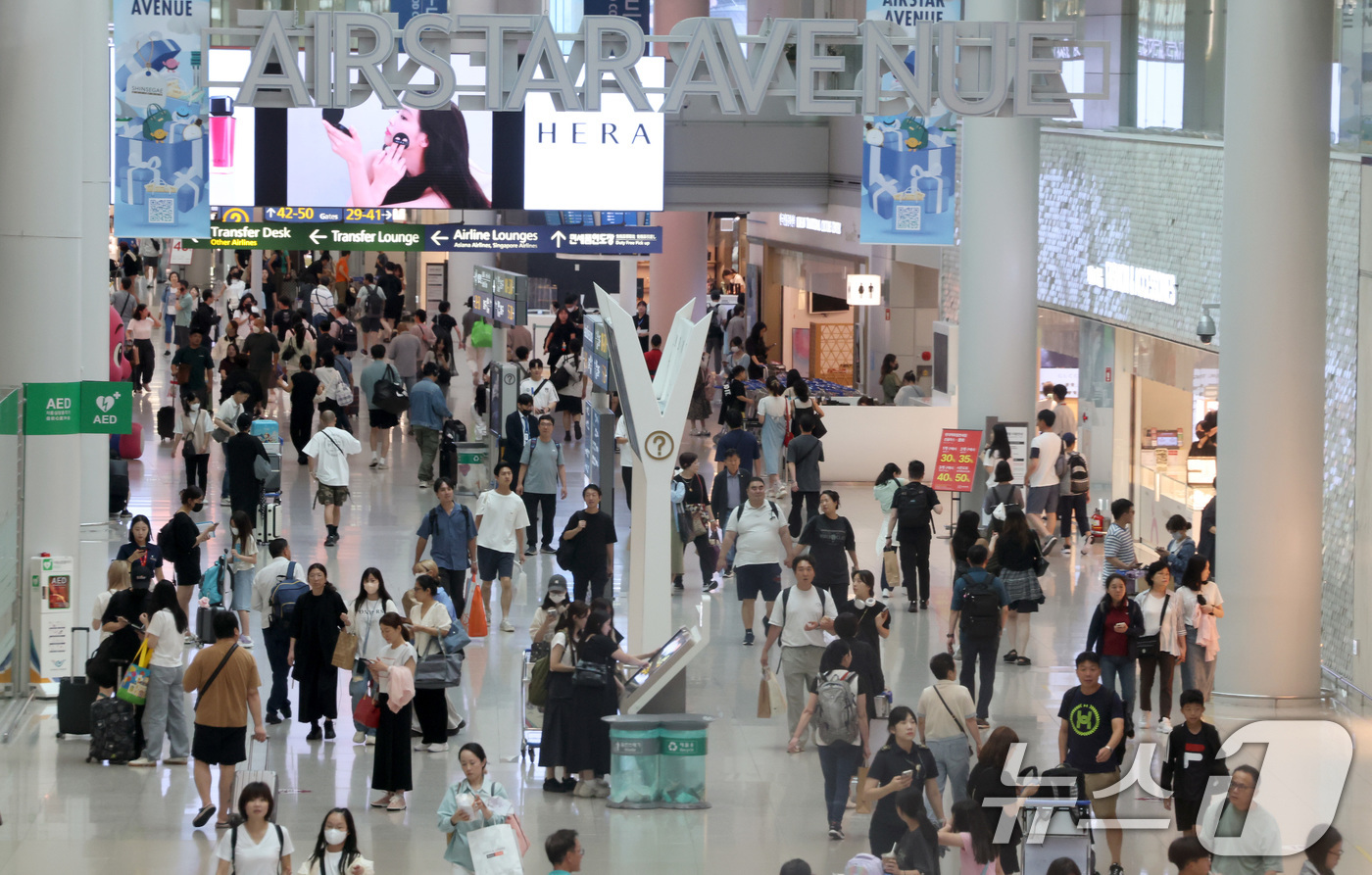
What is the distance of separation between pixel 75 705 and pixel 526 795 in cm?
338

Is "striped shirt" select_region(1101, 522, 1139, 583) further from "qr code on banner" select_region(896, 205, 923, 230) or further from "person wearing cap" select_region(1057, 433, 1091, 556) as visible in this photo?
"qr code on banner" select_region(896, 205, 923, 230)

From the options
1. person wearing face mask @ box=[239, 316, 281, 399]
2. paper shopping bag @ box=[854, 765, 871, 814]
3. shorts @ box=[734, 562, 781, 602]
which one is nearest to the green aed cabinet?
paper shopping bag @ box=[854, 765, 871, 814]

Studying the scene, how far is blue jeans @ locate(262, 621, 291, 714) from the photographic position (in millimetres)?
12695

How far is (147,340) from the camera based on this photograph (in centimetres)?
2969

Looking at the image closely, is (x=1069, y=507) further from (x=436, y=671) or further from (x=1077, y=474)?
(x=436, y=671)

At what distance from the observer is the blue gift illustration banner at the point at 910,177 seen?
1952cm

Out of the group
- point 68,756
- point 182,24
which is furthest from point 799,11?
point 68,756

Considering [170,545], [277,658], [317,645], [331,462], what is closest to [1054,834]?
[317,645]

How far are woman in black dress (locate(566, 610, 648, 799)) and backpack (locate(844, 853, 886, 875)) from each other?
10.4 feet

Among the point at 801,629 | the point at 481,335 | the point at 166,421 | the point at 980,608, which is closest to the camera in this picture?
the point at 801,629

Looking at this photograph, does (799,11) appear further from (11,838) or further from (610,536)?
(11,838)

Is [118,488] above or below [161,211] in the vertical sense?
below

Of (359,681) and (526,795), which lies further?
(359,681)

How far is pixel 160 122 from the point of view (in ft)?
65.0
